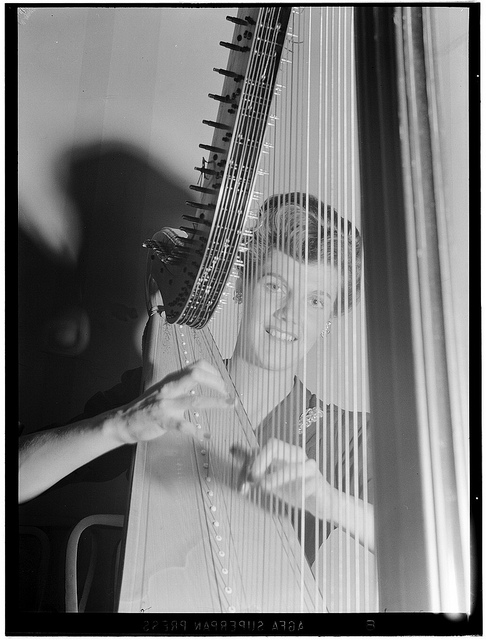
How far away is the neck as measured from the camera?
0.93 m

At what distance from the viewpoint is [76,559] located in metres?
0.97

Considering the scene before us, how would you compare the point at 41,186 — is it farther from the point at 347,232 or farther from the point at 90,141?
the point at 347,232

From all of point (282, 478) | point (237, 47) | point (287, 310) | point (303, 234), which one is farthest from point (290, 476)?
point (237, 47)

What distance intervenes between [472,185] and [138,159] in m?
0.52

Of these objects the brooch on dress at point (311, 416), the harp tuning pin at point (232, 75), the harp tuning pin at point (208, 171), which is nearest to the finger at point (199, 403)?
the brooch on dress at point (311, 416)

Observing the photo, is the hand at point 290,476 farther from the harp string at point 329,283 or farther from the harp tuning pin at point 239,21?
the harp tuning pin at point 239,21

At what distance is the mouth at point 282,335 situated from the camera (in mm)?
930

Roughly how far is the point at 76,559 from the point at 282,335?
45cm

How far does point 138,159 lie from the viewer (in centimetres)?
103

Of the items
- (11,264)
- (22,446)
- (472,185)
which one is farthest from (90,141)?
(472,185)

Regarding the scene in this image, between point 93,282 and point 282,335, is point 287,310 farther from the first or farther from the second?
point 93,282

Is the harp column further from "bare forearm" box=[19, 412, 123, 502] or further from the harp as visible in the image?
"bare forearm" box=[19, 412, 123, 502]

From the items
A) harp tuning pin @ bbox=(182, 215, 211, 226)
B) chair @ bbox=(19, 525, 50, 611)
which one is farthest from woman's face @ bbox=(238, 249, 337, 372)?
chair @ bbox=(19, 525, 50, 611)

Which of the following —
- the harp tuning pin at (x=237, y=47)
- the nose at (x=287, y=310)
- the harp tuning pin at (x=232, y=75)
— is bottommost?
the nose at (x=287, y=310)
